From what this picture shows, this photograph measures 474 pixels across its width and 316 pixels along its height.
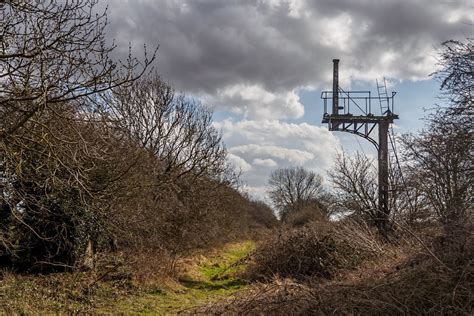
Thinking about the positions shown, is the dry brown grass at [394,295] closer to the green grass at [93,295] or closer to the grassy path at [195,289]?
the grassy path at [195,289]

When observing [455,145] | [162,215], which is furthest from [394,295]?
[162,215]

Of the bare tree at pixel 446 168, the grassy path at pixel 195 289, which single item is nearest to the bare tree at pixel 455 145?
the bare tree at pixel 446 168

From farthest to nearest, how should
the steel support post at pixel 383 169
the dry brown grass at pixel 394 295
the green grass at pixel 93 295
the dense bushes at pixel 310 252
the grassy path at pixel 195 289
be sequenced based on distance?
1. the steel support post at pixel 383 169
2. the dense bushes at pixel 310 252
3. the grassy path at pixel 195 289
4. the green grass at pixel 93 295
5. the dry brown grass at pixel 394 295

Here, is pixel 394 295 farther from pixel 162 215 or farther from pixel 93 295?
Answer: pixel 162 215

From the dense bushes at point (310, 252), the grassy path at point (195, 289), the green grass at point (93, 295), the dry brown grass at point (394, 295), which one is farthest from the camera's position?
the dense bushes at point (310, 252)

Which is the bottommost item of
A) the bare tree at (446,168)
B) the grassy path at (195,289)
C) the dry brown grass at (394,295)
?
the grassy path at (195,289)

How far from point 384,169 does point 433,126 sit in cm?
646

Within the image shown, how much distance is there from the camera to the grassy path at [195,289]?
1202 centimetres

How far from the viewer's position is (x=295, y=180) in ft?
232

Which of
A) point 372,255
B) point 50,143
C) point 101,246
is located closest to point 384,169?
point 372,255

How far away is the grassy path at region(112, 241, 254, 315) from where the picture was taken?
1202cm

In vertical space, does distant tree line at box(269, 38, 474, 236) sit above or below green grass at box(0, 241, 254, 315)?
above

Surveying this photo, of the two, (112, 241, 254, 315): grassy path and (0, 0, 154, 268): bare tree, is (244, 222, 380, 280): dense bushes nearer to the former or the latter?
(112, 241, 254, 315): grassy path

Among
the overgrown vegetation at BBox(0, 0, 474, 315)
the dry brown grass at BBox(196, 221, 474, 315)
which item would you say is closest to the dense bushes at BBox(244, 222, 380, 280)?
the overgrown vegetation at BBox(0, 0, 474, 315)
